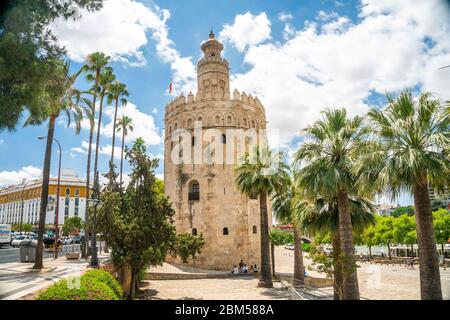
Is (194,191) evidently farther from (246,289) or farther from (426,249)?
(426,249)

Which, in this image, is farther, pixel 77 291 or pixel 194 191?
pixel 194 191

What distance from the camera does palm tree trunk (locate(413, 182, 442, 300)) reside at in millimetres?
8555

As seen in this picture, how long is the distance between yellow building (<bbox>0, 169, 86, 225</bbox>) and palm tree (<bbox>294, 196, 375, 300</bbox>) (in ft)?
192

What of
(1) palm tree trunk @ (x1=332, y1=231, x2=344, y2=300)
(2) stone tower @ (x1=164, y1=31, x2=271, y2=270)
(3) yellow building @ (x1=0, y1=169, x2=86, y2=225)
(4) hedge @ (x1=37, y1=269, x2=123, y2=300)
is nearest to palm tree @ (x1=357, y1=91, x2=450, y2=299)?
(1) palm tree trunk @ (x1=332, y1=231, x2=344, y2=300)

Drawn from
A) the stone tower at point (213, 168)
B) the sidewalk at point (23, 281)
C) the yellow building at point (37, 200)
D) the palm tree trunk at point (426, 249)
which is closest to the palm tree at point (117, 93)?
the stone tower at point (213, 168)

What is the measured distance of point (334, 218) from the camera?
45.7ft

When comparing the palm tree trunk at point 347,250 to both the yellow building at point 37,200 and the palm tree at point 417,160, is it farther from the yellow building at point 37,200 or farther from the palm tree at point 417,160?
the yellow building at point 37,200

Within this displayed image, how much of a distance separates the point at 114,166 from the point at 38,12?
1149cm

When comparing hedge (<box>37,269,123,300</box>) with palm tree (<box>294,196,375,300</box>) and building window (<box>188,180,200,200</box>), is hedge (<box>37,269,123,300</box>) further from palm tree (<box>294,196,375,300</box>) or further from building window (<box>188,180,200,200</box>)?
Result: building window (<box>188,180,200,200</box>)

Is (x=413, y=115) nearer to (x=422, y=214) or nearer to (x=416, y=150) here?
(x=416, y=150)

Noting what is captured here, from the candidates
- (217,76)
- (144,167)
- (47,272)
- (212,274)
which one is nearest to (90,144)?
(144,167)

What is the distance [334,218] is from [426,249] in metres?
5.26

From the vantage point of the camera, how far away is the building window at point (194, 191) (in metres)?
33.6

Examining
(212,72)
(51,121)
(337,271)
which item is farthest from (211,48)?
(337,271)
